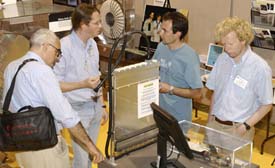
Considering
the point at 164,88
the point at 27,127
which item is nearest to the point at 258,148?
the point at 164,88

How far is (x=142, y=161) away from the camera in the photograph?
7.58 feet

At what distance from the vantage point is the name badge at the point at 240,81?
2.73m

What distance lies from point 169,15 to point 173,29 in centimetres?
14

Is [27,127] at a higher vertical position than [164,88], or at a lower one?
lower

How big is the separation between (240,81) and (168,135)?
0.89 meters

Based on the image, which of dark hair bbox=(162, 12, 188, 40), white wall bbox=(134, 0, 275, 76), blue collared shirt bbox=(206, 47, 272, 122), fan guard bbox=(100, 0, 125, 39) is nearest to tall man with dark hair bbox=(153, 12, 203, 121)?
dark hair bbox=(162, 12, 188, 40)

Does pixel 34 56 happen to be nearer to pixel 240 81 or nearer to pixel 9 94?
pixel 9 94

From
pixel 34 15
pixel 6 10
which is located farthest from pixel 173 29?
pixel 6 10

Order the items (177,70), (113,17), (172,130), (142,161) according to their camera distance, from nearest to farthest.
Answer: (172,130) → (142,161) → (177,70) → (113,17)

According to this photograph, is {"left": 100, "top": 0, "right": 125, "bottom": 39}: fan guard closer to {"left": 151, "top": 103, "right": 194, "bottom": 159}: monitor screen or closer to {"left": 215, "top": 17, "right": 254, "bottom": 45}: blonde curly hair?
{"left": 215, "top": 17, "right": 254, "bottom": 45}: blonde curly hair

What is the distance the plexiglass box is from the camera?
84.3 inches

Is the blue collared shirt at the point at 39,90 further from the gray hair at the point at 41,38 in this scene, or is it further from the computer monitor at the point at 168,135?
the computer monitor at the point at 168,135

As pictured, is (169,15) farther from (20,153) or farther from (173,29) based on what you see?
(20,153)

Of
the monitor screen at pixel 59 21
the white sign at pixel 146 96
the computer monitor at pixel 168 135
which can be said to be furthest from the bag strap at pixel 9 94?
the monitor screen at pixel 59 21
